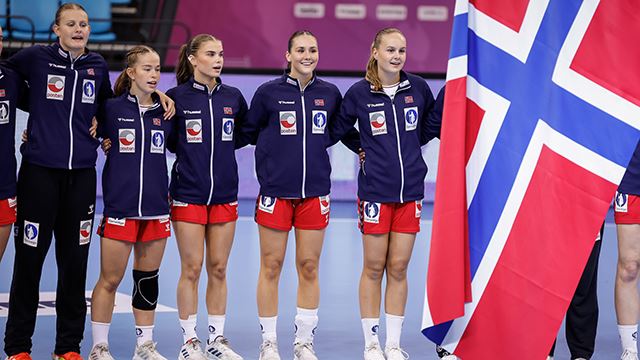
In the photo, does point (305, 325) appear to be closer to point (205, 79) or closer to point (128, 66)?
point (205, 79)

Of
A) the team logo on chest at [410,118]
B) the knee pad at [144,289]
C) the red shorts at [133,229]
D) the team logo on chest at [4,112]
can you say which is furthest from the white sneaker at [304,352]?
the team logo on chest at [4,112]

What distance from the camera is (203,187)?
668cm

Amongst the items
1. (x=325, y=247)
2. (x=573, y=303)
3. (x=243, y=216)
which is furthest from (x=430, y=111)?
(x=243, y=216)

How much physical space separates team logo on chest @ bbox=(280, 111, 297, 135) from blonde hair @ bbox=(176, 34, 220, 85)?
0.68 metres

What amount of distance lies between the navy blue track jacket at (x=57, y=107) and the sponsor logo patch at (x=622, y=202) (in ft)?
10.8

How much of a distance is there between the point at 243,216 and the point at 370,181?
6413 mm

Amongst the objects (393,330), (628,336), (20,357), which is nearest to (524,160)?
(393,330)

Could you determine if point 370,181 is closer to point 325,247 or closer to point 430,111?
point 430,111

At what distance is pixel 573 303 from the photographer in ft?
21.4

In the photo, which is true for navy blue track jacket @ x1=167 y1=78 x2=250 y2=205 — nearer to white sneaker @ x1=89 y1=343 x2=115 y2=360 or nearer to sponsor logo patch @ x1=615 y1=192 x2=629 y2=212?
white sneaker @ x1=89 y1=343 x2=115 y2=360

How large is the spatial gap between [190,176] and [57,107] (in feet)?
3.07

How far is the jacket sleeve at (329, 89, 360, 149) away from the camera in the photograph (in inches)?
269

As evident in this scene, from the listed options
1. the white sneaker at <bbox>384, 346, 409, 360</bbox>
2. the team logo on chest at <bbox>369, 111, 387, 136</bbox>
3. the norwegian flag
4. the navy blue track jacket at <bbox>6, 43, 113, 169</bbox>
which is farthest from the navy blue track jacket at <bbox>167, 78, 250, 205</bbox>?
the norwegian flag

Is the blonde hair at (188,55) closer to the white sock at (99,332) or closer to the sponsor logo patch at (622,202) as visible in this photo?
the white sock at (99,332)
